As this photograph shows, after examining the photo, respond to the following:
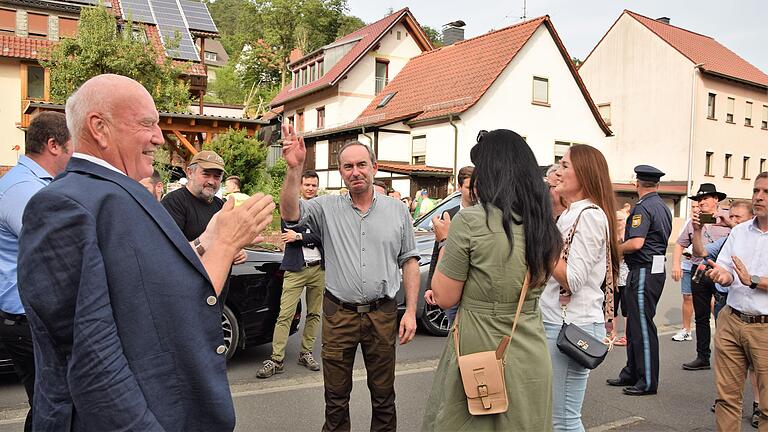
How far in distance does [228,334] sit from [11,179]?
3.10m

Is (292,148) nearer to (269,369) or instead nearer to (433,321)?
(269,369)

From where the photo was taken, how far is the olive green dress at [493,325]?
2.64 metres

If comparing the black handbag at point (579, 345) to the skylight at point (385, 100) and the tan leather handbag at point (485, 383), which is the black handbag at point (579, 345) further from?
the skylight at point (385, 100)

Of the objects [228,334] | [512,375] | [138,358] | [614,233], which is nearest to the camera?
[138,358]

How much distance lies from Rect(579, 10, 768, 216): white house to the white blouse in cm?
3050

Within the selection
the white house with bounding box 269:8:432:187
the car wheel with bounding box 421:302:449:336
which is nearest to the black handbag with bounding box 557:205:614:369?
the car wheel with bounding box 421:302:449:336

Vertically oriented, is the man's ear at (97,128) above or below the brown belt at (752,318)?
above

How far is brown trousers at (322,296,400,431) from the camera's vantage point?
386 centimetres

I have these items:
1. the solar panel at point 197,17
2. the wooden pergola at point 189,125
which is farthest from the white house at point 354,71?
the wooden pergola at point 189,125

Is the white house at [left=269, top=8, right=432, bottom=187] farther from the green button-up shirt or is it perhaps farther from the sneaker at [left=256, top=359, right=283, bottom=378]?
the green button-up shirt

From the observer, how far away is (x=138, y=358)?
1699 mm

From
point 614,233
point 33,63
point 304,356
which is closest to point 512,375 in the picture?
point 614,233

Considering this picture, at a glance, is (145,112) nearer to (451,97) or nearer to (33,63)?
(451,97)

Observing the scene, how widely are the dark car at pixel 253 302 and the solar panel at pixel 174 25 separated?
23694 millimetres
